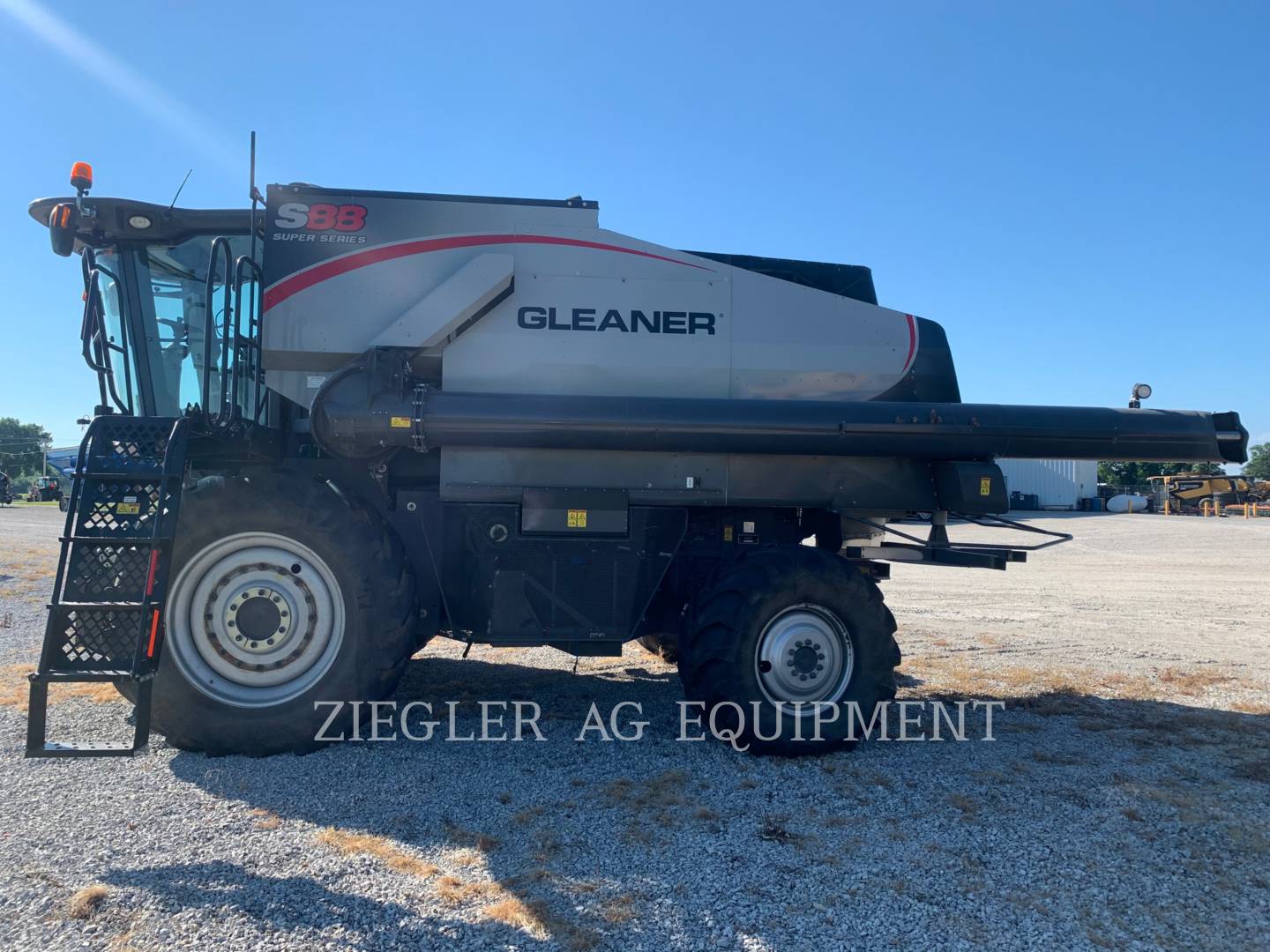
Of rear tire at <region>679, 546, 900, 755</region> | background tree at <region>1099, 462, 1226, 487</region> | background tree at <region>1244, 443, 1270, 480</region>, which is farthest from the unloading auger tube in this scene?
background tree at <region>1244, 443, 1270, 480</region>

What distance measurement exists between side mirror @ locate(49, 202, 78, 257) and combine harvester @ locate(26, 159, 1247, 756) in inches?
1.2

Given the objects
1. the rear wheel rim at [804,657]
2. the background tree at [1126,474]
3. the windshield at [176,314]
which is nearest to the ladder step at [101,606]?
the windshield at [176,314]

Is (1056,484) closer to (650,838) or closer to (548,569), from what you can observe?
(548,569)

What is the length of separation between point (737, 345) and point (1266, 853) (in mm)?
3899

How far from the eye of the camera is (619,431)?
5004 mm

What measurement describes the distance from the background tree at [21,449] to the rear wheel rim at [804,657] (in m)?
84.1

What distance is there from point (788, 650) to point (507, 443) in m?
2.21

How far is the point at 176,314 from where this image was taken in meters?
5.63

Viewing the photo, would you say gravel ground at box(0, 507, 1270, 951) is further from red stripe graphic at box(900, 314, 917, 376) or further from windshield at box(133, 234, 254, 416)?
red stripe graphic at box(900, 314, 917, 376)

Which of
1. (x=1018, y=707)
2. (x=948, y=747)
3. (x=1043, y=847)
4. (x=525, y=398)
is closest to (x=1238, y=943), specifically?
(x=1043, y=847)

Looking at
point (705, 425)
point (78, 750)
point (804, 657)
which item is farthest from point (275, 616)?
point (804, 657)

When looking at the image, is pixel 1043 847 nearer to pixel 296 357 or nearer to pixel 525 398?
pixel 525 398

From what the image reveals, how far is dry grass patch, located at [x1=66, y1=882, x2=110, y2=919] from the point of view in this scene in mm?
3051

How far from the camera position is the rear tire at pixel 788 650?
499 cm
